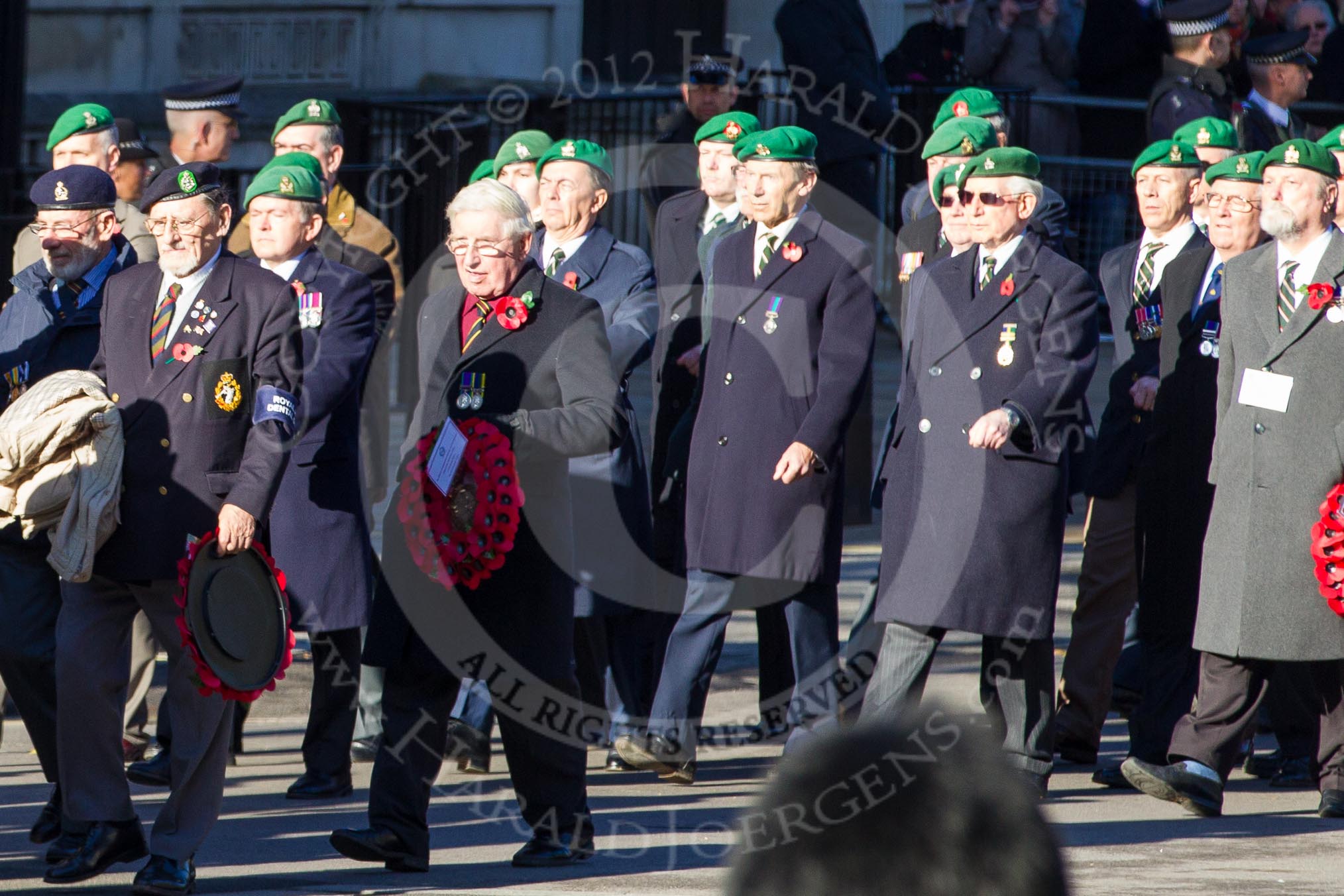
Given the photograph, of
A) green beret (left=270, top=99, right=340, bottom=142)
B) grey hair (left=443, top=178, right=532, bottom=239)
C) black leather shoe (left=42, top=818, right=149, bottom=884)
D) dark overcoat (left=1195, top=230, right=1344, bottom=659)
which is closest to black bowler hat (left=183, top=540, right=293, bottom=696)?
black leather shoe (left=42, top=818, right=149, bottom=884)

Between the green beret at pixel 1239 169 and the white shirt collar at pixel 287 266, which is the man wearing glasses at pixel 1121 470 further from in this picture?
the white shirt collar at pixel 287 266

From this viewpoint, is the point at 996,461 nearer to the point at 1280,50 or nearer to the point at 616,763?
the point at 616,763

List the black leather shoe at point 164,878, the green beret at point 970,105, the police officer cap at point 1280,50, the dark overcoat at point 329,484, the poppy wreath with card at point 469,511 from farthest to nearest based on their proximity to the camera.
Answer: the police officer cap at point 1280,50 < the green beret at point 970,105 < the dark overcoat at point 329,484 < the poppy wreath with card at point 469,511 < the black leather shoe at point 164,878

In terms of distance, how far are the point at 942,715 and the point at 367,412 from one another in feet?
22.9

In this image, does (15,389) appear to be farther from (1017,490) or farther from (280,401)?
(1017,490)

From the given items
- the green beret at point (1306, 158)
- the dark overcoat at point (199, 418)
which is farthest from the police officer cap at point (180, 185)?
the green beret at point (1306, 158)

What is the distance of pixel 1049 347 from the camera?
685 centimetres

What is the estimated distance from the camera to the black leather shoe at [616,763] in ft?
24.7

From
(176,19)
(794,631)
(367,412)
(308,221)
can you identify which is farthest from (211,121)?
(176,19)

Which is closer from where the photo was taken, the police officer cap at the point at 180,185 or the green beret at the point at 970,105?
the police officer cap at the point at 180,185

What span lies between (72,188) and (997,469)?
10.0 ft

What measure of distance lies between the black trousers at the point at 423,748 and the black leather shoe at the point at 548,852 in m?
0.14

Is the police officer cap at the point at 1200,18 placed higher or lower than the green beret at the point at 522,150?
higher

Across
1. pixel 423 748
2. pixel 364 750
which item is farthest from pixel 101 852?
pixel 364 750
